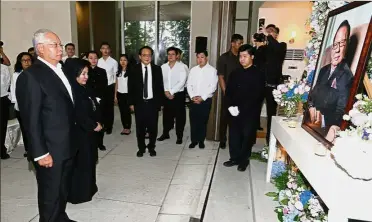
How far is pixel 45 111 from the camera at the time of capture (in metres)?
1.95

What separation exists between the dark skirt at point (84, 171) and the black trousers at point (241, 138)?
5.36ft

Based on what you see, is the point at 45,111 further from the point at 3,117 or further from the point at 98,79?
the point at 3,117

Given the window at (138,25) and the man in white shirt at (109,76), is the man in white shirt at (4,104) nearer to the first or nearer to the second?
the man in white shirt at (109,76)

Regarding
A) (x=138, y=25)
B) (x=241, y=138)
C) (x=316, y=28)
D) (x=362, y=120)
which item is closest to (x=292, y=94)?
(x=316, y=28)

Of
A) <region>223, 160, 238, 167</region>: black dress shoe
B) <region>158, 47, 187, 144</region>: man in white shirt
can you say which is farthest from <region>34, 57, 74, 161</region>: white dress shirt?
<region>158, 47, 187, 144</region>: man in white shirt

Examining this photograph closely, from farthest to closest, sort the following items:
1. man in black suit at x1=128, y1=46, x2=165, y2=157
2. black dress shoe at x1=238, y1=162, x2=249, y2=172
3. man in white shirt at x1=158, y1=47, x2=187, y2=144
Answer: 1. man in white shirt at x1=158, y1=47, x2=187, y2=144
2. man in black suit at x1=128, y1=46, x2=165, y2=157
3. black dress shoe at x1=238, y1=162, x2=249, y2=172

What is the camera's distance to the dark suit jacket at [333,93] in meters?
1.74

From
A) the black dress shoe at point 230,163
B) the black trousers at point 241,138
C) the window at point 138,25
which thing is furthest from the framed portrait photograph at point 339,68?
the window at point 138,25

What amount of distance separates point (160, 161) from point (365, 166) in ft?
9.35

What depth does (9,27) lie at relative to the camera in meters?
7.19

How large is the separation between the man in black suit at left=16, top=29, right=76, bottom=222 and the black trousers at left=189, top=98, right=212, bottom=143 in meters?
2.35

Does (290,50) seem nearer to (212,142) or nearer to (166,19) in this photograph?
(212,142)

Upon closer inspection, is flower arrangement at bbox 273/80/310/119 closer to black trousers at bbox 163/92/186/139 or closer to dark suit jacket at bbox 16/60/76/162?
dark suit jacket at bbox 16/60/76/162

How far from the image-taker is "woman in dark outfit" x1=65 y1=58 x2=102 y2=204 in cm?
242
